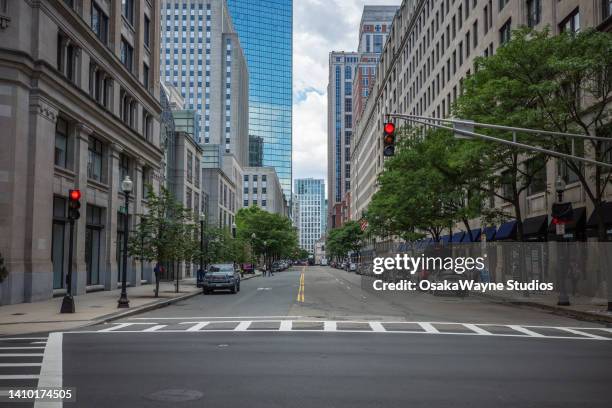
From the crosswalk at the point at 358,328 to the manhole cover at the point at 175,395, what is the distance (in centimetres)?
817

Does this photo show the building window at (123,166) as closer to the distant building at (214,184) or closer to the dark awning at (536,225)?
the dark awning at (536,225)

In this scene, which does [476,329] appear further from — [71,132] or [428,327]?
[71,132]

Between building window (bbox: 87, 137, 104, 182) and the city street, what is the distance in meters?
18.2

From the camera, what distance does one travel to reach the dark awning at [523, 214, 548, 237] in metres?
38.3

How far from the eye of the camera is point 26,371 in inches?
406

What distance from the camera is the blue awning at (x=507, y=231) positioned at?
138 ft

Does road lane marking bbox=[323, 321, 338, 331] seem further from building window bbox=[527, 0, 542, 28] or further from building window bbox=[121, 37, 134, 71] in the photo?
building window bbox=[527, 0, 542, 28]

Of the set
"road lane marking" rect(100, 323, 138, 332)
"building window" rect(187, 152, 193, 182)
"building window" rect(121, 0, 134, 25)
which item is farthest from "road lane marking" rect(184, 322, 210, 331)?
"building window" rect(187, 152, 193, 182)

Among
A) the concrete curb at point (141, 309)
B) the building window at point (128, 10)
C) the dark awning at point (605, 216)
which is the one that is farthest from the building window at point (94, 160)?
the dark awning at point (605, 216)

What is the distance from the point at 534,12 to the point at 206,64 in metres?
140

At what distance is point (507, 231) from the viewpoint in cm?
4250

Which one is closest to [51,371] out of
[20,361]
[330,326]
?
[20,361]

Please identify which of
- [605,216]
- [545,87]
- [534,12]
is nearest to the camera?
[545,87]

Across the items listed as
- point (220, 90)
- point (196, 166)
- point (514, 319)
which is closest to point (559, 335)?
point (514, 319)
